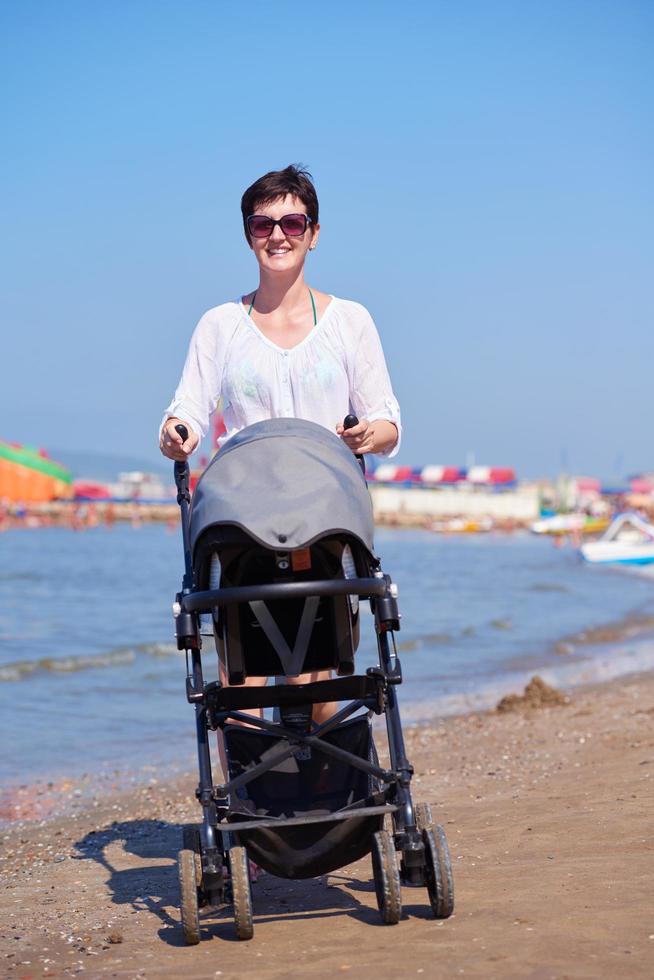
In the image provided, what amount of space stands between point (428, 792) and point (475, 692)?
4.41 meters

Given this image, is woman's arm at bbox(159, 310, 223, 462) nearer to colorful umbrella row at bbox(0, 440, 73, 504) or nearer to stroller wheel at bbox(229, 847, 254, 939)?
stroller wheel at bbox(229, 847, 254, 939)

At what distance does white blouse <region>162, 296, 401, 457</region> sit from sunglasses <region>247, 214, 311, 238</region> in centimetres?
23

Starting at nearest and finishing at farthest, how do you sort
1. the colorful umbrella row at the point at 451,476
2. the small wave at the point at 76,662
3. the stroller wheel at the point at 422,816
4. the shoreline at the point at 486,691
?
the stroller wheel at the point at 422,816
the shoreline at the point at 486,691
the small wave at the point at 76,662
the colorful umbrella row at the point at 451,476

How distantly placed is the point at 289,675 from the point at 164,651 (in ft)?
32.9

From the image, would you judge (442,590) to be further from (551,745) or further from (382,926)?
(382,926)

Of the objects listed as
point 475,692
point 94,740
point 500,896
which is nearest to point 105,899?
point 500,896

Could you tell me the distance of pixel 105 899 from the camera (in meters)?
3.77

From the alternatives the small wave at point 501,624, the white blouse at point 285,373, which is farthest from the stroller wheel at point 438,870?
the small wave at point 501,624

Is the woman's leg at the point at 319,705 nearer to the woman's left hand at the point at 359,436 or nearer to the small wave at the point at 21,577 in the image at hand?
the woman's left hand at the point at 359,436

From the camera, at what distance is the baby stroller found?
293 centimetres

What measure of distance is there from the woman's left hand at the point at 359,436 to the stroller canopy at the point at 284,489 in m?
0.12

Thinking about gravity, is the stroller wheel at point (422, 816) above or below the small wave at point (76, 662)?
above

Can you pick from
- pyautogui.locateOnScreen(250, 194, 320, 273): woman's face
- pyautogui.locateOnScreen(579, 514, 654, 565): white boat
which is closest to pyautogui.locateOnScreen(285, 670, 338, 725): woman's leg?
pyautogui.locateOnScreen(250, 194, 320, 273): woman's face

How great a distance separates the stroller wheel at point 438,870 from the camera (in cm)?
298
